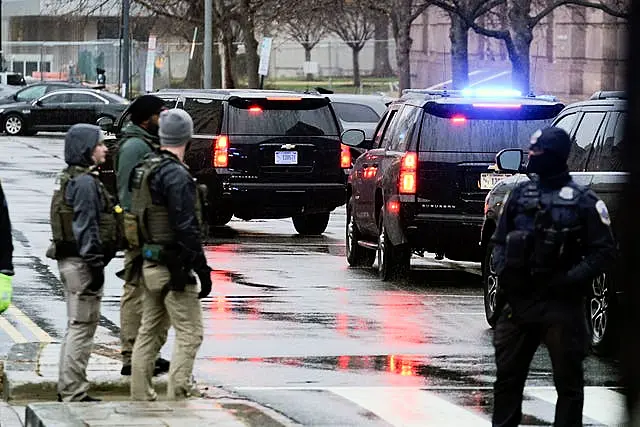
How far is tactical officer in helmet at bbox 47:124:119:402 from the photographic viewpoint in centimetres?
779

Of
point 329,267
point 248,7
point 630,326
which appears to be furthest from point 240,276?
point 248,7

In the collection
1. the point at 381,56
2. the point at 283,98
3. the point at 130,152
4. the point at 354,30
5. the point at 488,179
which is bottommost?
the point at 488,179

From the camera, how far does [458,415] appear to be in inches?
314

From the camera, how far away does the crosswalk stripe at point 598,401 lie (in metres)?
7.96

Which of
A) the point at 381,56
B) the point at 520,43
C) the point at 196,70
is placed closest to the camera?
the point at 520,43

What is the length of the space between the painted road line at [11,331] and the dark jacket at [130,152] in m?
2.21

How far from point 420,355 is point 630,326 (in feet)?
28.1

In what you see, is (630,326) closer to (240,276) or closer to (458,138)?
(458,138)

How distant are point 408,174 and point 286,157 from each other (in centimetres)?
525

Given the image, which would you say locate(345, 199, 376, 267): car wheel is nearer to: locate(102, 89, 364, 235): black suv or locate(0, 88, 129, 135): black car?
locate(102, 89, 364, 235): black suv

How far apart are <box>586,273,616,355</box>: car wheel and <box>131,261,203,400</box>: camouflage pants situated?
343cm

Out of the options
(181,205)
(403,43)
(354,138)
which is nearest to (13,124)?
(403,43)

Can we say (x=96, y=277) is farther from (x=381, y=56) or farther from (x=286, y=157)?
(x=381, y=56)

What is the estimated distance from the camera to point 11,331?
11.0 m
